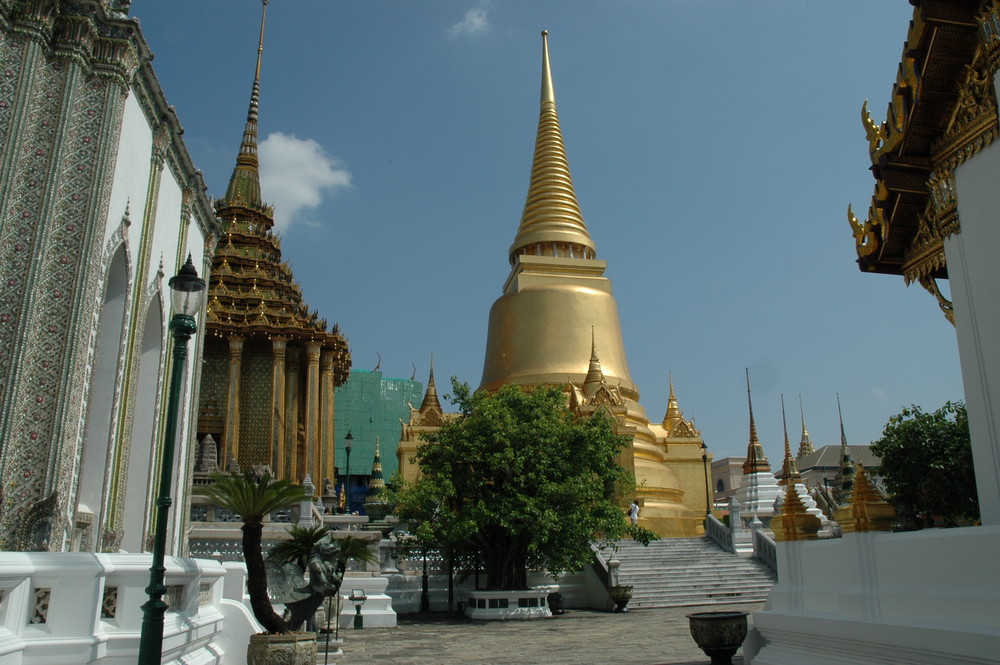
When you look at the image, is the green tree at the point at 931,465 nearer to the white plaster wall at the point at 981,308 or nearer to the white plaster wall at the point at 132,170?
the white plaster wall at the point at 981,308

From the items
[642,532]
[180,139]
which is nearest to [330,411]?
[642,532]

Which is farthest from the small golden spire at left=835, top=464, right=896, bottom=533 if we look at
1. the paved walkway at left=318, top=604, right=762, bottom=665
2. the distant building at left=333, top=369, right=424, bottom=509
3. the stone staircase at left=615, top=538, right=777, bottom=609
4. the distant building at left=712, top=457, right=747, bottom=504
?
the distant building at left=712, top=457, right=747, bottom=504

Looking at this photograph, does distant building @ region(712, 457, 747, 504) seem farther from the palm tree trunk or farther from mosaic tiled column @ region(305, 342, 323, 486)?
the palm tree trunk

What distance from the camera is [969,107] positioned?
6242 mm

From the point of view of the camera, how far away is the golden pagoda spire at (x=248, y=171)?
107 ft

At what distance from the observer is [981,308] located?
593cm

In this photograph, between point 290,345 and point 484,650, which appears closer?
point 484,650

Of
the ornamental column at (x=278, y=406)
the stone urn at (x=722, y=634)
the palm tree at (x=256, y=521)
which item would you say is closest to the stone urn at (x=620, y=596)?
the stone urn at (x=722, y=634)

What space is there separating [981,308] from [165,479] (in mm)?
5684

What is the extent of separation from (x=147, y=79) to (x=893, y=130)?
9.69 meters

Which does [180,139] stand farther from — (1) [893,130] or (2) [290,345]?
(2) [290,345]

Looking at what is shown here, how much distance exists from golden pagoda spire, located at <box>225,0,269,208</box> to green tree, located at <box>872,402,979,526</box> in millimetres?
24457

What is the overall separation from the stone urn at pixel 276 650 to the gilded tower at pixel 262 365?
66.9 feet

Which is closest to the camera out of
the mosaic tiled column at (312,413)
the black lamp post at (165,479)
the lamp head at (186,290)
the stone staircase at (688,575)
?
the black lamp post at (165,479)
